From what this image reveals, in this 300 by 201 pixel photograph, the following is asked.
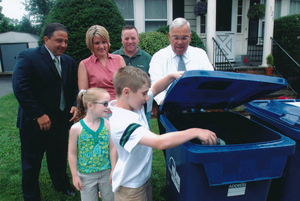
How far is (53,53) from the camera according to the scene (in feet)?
7.82

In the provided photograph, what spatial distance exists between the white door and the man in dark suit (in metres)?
8.79

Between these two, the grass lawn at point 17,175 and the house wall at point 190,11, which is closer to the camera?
the grass lawn at point 17,175

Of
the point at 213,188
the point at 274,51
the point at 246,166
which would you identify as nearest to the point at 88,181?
the point at 213,188

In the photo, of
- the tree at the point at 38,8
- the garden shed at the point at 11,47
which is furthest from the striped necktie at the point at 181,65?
the tree at the point at 38,8

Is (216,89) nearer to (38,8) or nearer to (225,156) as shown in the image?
(225,156)

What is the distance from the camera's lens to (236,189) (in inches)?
58.6

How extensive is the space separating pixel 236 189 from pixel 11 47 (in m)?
26.4

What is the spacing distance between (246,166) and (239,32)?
33.8 ft

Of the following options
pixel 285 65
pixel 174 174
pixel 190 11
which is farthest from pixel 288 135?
pixel 190 11

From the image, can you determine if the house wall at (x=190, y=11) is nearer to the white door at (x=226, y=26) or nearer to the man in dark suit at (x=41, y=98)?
the white door at (x=226, y=26)

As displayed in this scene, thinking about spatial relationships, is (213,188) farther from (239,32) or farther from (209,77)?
(239,32)

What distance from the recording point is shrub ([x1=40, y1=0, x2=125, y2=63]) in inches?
226

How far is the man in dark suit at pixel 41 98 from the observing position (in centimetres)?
221

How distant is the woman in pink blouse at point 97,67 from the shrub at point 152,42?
4.02m
